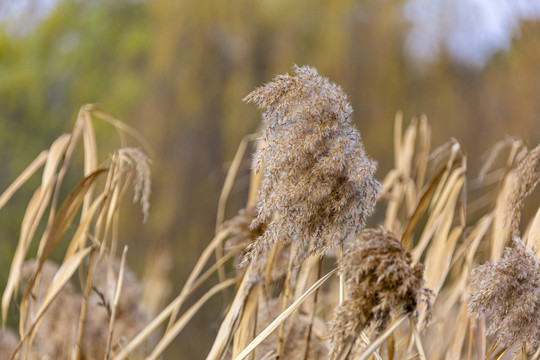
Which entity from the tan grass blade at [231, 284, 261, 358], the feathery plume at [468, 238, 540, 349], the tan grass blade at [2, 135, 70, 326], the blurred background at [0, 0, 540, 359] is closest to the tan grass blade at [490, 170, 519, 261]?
the feathery plume at [468, 238, 540, 349]

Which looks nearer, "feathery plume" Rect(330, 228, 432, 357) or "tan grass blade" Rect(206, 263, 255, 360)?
"feathery plume" Rect(330, 228, 432, 357)

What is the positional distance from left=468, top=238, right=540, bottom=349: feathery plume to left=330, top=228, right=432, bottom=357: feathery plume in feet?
0.31

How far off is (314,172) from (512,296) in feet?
0.78

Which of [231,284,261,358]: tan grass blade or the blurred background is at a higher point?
the blurred background

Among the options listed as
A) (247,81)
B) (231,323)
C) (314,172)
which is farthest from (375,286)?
Answer: (247,81)

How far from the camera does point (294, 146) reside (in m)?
0.57

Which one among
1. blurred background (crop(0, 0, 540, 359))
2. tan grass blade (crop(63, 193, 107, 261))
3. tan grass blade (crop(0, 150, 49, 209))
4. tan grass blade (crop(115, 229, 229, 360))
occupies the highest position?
blurred background (crop(0, 0, 540, 359))

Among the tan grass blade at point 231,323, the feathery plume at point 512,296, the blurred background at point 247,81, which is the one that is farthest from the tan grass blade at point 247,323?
the blurred background at point 247,81

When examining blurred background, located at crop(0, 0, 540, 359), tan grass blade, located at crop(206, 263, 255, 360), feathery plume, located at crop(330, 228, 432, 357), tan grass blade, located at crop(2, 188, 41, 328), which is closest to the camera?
feathery plume, located at crop(330, 228, 432, 357)

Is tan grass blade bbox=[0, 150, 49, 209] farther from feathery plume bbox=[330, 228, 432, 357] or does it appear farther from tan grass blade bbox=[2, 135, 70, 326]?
feathery plume bbox=[330, 228, 432, 357]

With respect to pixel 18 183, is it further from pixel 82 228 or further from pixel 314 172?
pixel 314 172

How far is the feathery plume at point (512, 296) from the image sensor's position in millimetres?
577

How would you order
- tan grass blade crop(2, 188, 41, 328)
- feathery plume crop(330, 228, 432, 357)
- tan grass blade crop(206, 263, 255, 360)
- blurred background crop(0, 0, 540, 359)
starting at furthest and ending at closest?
blurred background crop(0, 0, 540, 359)
tan grass blade crop(2, 188, 41, 328)
tan grass blade crop(206, 263, 255, 360)
feathery plume crop(330, 228, 432, 357)

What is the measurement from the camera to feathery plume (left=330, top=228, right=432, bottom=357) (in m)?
0.51
